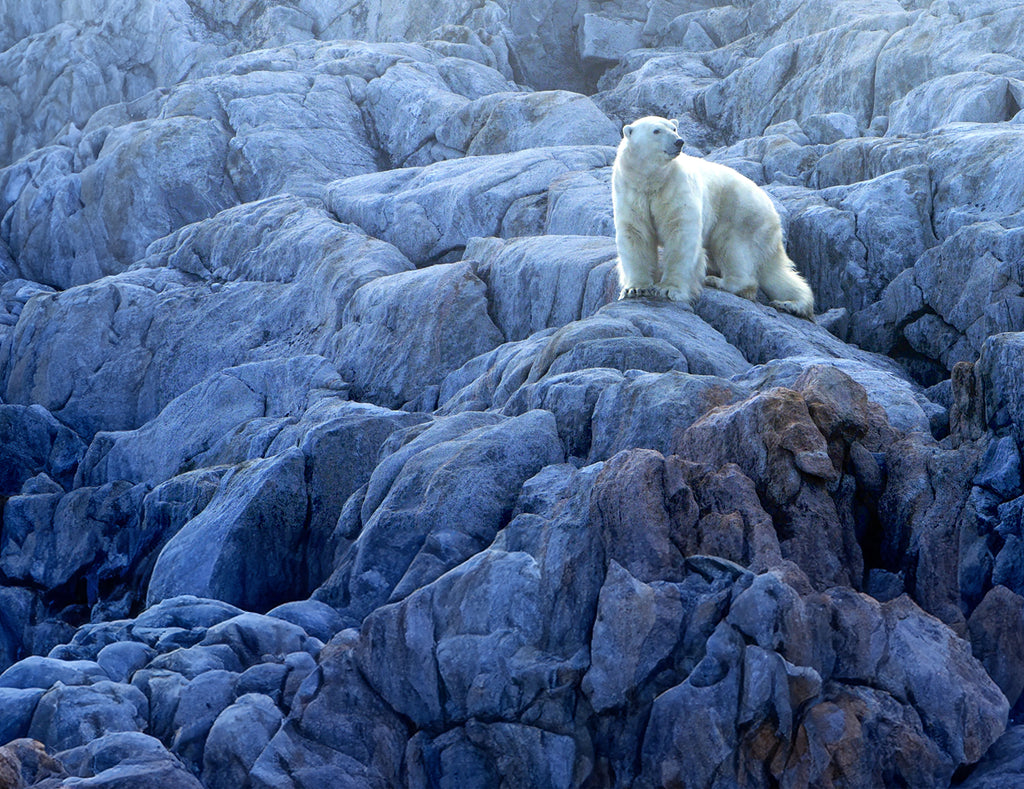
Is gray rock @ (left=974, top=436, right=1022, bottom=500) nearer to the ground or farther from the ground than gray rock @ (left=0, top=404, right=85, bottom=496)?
farther from the ground

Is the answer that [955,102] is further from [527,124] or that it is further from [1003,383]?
[1003,383]

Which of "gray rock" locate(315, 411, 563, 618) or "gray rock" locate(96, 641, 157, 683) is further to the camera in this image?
"gray rock" locate(315, 411, 563, 618)

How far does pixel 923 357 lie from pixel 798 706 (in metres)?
10.6

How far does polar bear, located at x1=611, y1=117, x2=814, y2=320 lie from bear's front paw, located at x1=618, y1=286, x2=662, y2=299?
0.04ft

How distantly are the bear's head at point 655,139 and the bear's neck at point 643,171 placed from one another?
0.10 metres

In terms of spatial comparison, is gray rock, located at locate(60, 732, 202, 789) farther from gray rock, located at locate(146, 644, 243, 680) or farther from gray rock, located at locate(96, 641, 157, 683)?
gray rock, located at locate(96, 641, 157, 683)

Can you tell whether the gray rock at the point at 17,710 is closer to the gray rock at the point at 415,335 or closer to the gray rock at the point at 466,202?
the gray rock at the point at 415,335

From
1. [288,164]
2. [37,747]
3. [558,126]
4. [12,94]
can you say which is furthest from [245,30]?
[37,747]

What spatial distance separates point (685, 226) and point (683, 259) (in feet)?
1.32

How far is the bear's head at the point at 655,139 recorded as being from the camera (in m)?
14.3

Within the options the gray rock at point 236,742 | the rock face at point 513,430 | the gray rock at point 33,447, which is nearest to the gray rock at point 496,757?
the rock face at point 513,430

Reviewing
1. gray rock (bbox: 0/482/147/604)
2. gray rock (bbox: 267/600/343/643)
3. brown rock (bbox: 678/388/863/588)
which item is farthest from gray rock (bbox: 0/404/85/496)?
brown rock (bbox: 678/388/863/588)

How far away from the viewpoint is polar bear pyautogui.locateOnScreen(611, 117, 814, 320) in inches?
575

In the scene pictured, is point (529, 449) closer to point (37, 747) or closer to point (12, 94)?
point (37, 747)
